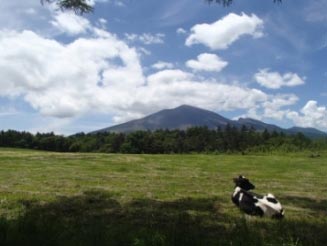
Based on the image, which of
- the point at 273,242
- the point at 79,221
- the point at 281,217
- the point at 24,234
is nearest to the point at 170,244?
the point at 273,242

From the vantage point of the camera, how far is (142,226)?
8.88 m

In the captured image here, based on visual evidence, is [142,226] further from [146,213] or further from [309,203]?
[309,203]

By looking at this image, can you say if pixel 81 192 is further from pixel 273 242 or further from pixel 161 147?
pixel 161 147

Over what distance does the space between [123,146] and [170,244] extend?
111m

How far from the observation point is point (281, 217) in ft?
33.9

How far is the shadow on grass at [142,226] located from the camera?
7.00 metres

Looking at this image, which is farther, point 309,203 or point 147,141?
point 147,141

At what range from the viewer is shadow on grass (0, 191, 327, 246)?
700 cm

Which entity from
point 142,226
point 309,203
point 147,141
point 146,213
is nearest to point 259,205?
point 146,213

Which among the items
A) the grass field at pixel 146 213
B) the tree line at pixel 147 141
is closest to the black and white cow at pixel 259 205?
the grass field at pixel 146 213

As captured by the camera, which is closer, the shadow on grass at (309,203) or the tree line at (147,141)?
the shadow on grass at (309,203)

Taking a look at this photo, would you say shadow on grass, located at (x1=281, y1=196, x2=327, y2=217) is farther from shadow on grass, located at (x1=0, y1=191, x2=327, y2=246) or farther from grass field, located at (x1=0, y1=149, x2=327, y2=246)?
shadow on grass, located at (x1=0, y1=191, x2=327, y2=246)

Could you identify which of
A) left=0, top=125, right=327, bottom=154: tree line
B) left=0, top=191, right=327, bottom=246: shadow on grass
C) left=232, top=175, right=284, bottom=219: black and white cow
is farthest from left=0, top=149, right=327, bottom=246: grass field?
left=0, top=125, right=327, bottom=154: tree line

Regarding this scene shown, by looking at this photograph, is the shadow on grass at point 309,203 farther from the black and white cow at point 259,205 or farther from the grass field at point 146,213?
the black and white cow at point 259,205
